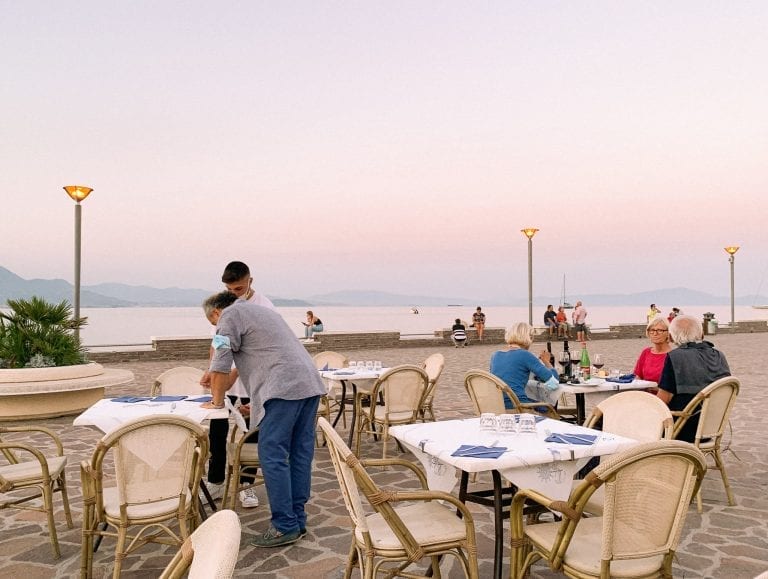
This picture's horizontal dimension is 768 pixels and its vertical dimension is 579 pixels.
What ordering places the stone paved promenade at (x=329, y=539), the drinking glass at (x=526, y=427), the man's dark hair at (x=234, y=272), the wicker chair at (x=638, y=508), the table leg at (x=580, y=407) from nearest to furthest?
the wicker chair at (x=638, y=508) < the drinking glass at (x=526, y=427) < the stone paved promenade at (x=329, y=539) < the man's dark hair at (x=234, y=272) < the table leg at (x=580, y=407)

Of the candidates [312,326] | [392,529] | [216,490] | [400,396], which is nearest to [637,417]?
[392,529]

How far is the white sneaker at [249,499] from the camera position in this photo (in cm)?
438

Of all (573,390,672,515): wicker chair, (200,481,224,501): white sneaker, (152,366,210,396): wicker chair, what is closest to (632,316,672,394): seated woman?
(573,390,672,515): wicker chair

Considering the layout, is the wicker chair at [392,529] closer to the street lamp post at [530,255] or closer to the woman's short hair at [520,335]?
the woman's short hair at [520,335]

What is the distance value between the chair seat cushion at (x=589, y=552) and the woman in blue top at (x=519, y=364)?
241 cm

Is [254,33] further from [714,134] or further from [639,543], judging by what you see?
[639,543]

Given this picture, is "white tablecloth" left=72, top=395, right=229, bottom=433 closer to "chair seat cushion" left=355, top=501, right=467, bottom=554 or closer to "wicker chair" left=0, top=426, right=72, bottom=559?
"wicker chair" left=0, top=426, right=72, bottom=559

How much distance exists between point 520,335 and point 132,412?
3074 millimetres

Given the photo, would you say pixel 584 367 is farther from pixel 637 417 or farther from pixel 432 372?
pixel 637 417

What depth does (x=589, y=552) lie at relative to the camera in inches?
92.5

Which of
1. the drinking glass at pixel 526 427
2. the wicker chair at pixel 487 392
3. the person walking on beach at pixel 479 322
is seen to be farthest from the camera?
the person walking on beach at pixel 479 322

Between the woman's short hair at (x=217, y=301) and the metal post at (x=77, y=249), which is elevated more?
the metal post at (x=77, y=249)

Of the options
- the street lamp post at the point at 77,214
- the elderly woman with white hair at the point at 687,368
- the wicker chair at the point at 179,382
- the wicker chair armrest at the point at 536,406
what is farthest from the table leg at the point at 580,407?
the street lamp post at the point at 77,214

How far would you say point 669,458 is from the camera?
7.18ft
